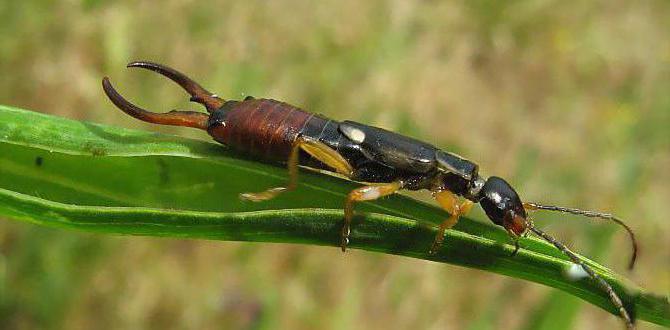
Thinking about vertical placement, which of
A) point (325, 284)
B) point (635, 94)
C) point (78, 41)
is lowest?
point (325, 284)

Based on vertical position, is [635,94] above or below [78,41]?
above

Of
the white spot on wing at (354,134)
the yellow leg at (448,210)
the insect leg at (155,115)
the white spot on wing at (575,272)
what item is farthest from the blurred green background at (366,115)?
the insect leg at (155,115)

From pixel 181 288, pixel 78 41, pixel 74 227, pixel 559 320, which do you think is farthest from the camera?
pixel 78 41

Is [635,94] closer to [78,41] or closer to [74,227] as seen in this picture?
[78,41]

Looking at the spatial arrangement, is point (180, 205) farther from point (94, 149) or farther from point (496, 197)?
point (496, 197)

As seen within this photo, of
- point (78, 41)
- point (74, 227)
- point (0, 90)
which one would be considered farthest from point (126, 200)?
point (78, 41)

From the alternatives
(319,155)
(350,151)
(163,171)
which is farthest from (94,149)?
(350,151)

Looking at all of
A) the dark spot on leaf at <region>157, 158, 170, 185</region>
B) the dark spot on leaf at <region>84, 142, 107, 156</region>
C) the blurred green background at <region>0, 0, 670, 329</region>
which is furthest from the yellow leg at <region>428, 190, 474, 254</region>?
the blurred green background at <region>0, 0, 670, 329</region>
